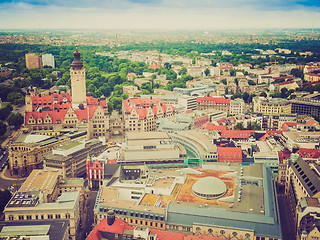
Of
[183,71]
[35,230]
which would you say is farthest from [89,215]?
[183,71]

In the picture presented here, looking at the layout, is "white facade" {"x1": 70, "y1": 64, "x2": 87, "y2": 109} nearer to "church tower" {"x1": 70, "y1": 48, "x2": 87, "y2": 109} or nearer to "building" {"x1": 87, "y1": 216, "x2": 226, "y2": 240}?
"church tower" {"x1": 70, "y1": 48, "x2": 87, "y2": 109}

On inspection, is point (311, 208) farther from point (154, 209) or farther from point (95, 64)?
point (95, 64)

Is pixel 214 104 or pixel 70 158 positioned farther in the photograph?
pixel 214 104

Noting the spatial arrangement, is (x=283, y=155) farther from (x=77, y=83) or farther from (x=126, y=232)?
(x=77, y=83)

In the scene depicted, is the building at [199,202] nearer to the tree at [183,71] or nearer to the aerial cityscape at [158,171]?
the aerial cityscape at [158,171]

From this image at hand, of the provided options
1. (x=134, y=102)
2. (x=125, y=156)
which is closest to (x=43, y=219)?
(x=125, y=156)

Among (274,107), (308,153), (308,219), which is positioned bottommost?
(308,219)
